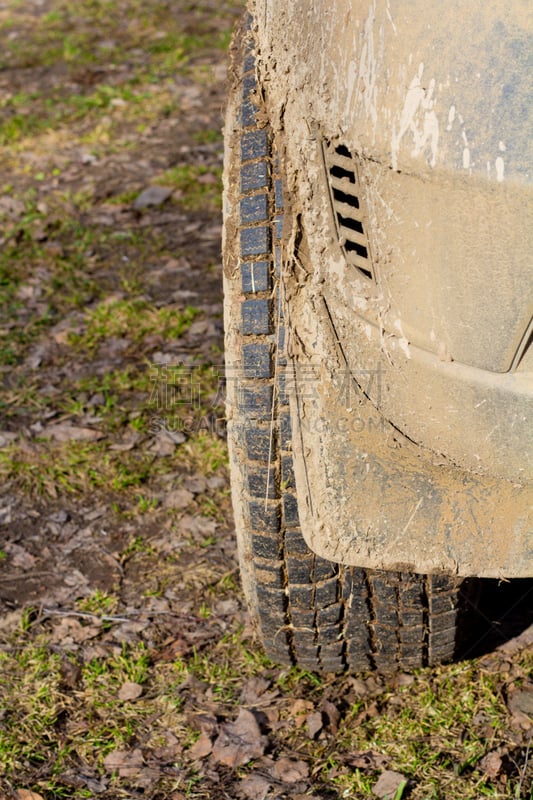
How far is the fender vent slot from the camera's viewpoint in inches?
68.0

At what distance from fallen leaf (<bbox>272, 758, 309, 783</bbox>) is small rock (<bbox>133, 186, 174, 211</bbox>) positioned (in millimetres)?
2992

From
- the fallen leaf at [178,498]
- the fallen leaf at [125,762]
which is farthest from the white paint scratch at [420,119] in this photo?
the fallen leaf at [178,498]

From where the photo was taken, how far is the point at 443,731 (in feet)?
7.34

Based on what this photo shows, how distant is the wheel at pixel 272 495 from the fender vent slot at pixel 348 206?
0.79 ft

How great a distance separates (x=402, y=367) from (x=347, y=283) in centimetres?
19

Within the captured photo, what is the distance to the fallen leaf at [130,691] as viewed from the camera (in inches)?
93.2

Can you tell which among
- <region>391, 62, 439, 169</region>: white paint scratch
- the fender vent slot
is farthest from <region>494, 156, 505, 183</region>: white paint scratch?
the fender vent slot

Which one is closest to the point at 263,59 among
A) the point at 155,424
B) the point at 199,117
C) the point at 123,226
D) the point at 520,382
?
the point at 520,382

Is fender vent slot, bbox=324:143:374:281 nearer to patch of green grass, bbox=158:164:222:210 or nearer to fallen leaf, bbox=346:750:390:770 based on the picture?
fallen leaf, bbox=346:750:390:770

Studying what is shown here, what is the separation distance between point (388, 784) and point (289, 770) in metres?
0.22

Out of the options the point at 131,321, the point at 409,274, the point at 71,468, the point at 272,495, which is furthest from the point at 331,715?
the point at 131,321

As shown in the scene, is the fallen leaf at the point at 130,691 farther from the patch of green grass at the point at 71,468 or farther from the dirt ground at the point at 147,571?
the patch of green grass at the point at 71,468

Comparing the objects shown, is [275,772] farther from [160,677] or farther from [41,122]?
[41,122]

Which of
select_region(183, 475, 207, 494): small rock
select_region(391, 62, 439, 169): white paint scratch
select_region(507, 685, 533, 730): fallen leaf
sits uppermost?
select_region(391, 62, 439, 169): white paint scratch
